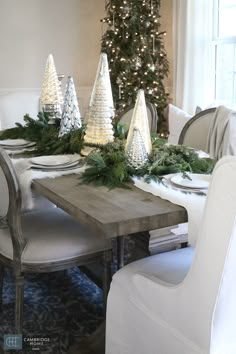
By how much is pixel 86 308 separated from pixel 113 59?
3244mm

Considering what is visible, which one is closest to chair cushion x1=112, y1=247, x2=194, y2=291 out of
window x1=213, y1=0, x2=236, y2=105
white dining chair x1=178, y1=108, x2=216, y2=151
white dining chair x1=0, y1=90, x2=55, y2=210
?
white dining chair x1=178, y1=108, x2=216, y2=151

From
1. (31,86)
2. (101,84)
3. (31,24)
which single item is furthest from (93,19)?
(101,84)

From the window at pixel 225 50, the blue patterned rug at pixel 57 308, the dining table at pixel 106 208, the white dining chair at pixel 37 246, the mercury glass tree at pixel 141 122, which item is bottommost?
the blue patterned rug at pixel 57 308

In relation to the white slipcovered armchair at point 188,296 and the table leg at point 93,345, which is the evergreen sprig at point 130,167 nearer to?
the white slipcovered armchair at point 188,296

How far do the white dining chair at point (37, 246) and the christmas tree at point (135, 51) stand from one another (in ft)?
9.60

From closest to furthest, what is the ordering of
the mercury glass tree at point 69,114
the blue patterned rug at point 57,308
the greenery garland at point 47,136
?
the blue patterned rug at point 57,308
the greenery garland at point 47,136
the mercury glass tree at point 69,114

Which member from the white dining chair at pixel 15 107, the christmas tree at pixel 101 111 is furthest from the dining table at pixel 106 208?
the white dining chair at pixel 15 107

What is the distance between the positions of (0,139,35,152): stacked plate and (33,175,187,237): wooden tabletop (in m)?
0.80

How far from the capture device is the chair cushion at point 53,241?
203 cm

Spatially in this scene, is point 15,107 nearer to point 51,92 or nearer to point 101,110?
point 51,92

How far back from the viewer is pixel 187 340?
4.82 feet

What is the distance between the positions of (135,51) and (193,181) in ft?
10.9

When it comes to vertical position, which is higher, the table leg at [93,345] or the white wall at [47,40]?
the white wall at [47,40]

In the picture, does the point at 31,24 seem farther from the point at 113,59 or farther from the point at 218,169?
the point at 218,169
